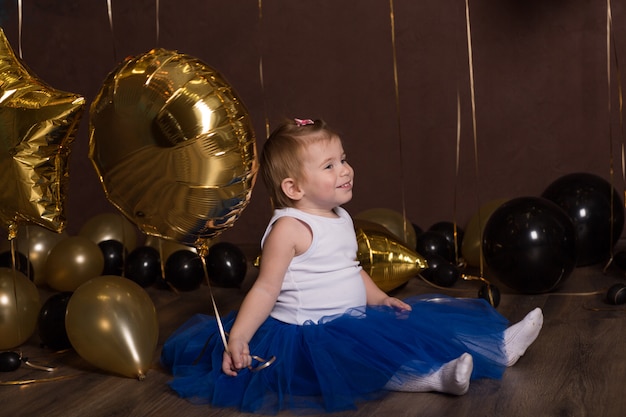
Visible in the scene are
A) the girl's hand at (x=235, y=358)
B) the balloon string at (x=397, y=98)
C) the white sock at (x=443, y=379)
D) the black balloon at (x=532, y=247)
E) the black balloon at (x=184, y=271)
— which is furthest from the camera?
the black balloon at (x=184, y=271)

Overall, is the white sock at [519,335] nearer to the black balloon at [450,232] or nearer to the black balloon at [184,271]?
the black balloon at [450,232]

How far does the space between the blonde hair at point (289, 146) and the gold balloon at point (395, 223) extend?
108cm

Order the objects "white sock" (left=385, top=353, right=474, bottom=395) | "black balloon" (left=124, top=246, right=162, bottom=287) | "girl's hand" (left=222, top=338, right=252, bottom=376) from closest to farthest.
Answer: "white sock" (left=385, top=353, right=474, bottom=395) < "girl's hand" (left=222, top=338, right=252, bottom=376) < "black balloon" (left=124, top=246, right=162, bottom=287)

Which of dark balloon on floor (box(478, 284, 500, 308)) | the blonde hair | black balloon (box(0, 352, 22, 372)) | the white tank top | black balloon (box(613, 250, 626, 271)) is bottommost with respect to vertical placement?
black balloon (box(613, 250, 626, 271))

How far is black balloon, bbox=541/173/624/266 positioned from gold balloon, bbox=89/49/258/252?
5.11 ft

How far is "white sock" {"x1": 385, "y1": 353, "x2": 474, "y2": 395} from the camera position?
69.6 inches

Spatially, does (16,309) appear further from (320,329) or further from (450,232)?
(450,232)

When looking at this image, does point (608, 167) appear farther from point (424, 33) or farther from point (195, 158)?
point (195, 158)

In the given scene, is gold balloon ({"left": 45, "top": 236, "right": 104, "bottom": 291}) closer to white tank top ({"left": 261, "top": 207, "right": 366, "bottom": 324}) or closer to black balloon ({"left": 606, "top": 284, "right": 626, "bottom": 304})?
white tank top ({"left": 261, "top": 207, "right": 366, "bottom": 324})

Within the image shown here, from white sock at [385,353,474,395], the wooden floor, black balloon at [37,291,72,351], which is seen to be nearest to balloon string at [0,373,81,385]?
the wooden floor

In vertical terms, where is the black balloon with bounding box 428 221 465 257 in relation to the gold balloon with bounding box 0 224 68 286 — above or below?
below

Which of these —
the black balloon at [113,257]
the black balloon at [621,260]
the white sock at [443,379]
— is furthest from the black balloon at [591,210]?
the black balloon at [113,257]

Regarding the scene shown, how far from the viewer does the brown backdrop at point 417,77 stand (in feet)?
11.5

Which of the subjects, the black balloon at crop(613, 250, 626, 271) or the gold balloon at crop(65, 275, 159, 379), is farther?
the black balloon at crop(613, 250, 626, 271)
